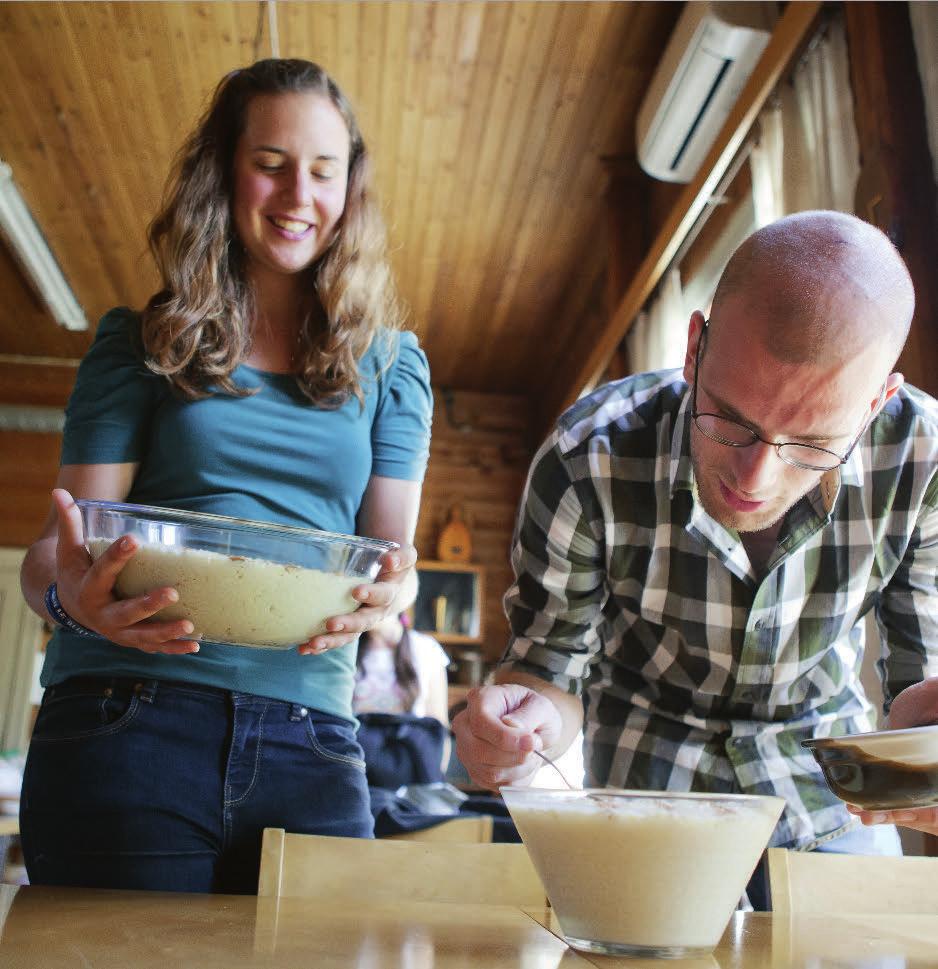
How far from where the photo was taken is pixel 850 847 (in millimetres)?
1440

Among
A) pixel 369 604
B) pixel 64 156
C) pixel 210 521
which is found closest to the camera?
pixel 210 521

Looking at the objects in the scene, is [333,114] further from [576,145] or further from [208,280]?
[576,145]

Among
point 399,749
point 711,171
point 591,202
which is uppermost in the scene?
point 591,202

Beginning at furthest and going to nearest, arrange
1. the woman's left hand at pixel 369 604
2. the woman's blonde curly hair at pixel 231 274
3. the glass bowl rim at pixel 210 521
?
the woman's blonde curly hair at pixel 231 274
the woman's left hand at pixel 369 604
the glass bowl rim at pixel 210 521

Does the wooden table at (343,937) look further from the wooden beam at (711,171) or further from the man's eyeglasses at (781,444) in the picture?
the wooden beam at (711,171)

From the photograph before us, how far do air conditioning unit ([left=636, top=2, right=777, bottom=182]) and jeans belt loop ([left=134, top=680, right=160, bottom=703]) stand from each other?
9.78 feet

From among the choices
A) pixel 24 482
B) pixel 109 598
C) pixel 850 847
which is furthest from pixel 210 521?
pixel 24 482

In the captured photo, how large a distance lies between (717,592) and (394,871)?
0.55 metres

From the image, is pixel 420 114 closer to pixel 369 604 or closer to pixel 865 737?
pixel 369 604

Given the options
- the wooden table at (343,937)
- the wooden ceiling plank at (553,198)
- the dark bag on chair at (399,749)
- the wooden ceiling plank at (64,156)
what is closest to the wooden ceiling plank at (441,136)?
the wooden ceiling plank at (553,198)

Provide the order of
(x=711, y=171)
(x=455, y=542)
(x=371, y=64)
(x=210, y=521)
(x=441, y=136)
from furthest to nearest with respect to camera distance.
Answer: (x=455, y=542)
(x=441, y=136)
(x=371, y=64)
(x=711, y=171)
(x=210, y=521)

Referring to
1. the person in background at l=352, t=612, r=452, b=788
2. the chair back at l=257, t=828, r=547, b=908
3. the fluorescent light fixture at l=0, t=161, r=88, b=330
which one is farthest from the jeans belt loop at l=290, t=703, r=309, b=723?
the fluorescent light fixture at l=0, t=161, r=88, b=330

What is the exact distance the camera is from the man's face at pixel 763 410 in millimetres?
1105

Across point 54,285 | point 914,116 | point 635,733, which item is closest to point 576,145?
point 914,116
